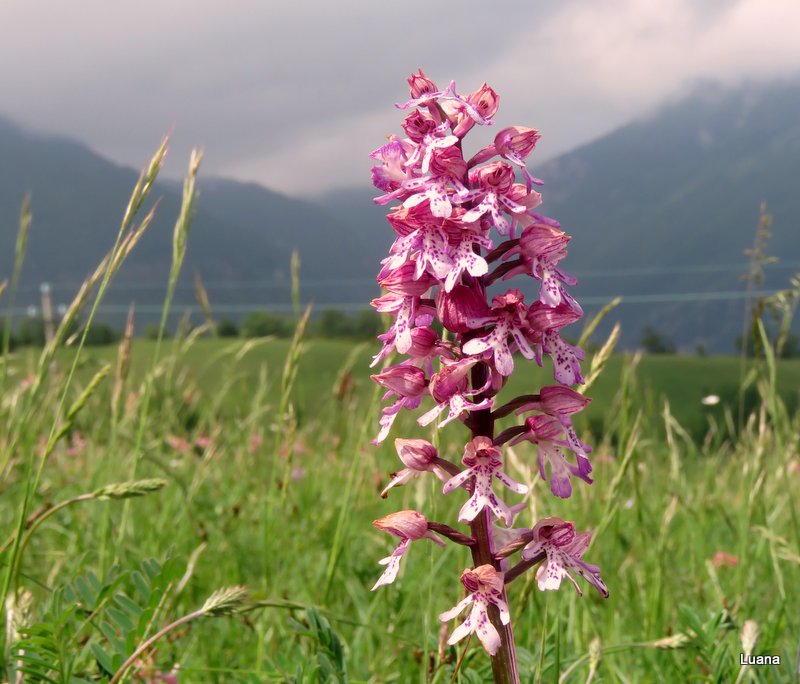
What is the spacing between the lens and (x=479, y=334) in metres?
1.42

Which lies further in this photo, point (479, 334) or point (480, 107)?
point (480, 107)

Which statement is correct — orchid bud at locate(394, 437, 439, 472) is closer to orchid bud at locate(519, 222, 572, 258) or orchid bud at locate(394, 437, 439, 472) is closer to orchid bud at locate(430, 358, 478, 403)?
orchid bud at locate(430, 358, 478, 403)

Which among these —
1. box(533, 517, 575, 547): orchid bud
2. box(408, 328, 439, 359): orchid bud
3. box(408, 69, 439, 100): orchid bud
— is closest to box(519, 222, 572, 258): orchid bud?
box(408, 328, 439, 359): orchid bud

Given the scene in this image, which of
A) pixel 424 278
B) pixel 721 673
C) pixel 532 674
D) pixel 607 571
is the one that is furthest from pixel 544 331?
pixel 607 571

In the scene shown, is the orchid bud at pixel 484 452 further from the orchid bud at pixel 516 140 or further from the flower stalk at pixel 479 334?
the orchid bud at pixel 516 140

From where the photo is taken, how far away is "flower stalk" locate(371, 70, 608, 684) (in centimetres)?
136

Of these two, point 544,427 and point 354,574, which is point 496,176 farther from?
point 354,574

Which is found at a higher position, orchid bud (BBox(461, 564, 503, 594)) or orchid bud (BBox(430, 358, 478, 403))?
orchid bud (BBox(430, 358, 478, 403))

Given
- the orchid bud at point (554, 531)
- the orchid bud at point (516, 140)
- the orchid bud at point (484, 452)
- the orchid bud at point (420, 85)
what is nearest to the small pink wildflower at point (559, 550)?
the orchid bud at point (554, 531)

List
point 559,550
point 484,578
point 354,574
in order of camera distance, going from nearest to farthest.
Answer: point 484,578
point 559,550
point 354,574

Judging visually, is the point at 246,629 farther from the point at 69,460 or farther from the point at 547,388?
the point at 69,460

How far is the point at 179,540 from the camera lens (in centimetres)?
349

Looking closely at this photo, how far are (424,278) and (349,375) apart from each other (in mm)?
3479

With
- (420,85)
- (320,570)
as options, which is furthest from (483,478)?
(320,570)
